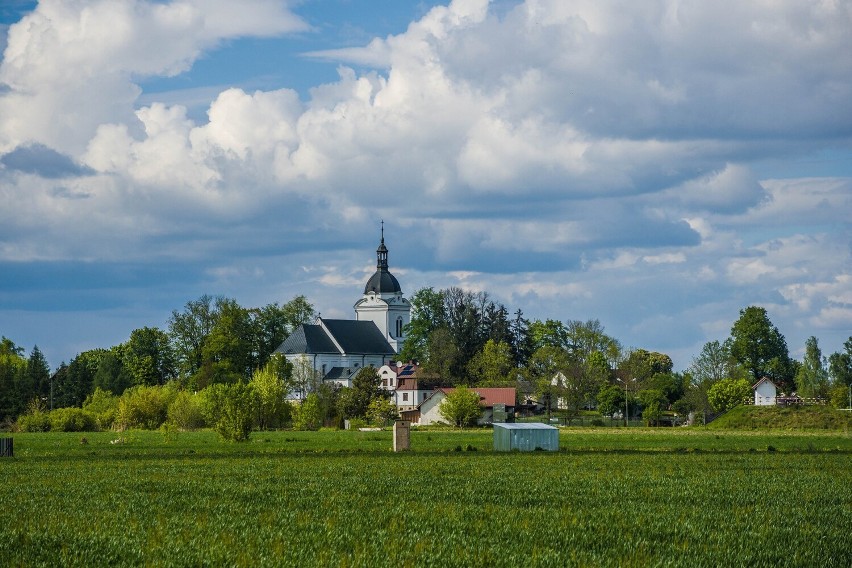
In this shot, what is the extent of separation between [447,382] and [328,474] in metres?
117

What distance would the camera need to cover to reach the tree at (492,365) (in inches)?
5969

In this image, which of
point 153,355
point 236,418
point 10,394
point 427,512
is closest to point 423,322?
point 153,355

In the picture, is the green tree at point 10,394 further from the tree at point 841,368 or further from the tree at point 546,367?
the tree at point 841,368

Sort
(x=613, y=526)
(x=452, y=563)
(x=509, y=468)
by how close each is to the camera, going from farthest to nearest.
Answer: (x=509, y=468), (x=613, y=526), (x=452, y=563)

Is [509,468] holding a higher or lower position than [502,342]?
lower

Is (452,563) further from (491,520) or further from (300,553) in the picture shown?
(491,520)

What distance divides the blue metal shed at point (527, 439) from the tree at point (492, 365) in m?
90.5

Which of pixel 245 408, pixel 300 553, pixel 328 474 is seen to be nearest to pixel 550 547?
pixel 300 553

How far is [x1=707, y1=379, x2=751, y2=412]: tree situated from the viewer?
409 ft

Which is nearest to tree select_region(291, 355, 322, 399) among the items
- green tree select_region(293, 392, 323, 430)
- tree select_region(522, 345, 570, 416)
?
tree select_region(522, 345, 570, 416)

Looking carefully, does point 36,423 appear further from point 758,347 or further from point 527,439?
point 758,347

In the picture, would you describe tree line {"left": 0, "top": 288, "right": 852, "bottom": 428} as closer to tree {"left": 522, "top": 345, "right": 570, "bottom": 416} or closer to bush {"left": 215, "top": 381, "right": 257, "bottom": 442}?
tree {"left": 522, "top": 345, "right": 570, "bottom": 416}

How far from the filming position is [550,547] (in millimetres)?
21875

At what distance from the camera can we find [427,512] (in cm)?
2702
